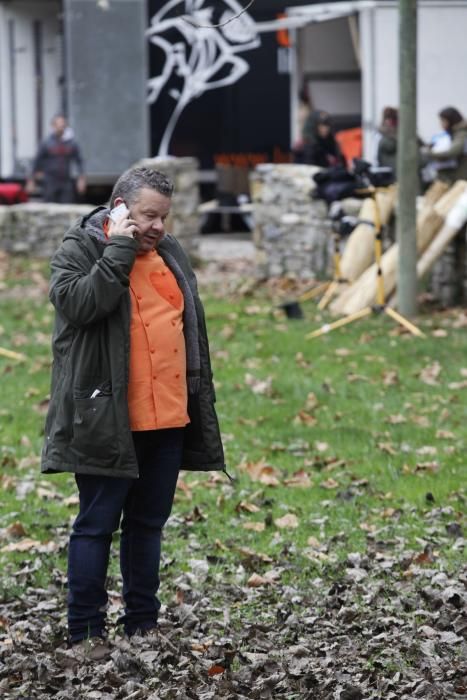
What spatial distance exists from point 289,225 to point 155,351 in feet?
39.8

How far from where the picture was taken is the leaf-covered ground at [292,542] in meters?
5.13

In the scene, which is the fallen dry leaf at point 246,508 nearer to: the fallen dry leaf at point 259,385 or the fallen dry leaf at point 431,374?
the fallen dry leaf at point 259,385

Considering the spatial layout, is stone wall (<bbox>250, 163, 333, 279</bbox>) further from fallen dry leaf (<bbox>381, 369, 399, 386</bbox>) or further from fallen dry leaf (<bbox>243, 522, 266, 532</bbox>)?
fallen dry leaf (<bbox>243, 522, 266, 532</bbox>)

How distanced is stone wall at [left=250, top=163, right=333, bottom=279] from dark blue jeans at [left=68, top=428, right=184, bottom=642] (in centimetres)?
1119

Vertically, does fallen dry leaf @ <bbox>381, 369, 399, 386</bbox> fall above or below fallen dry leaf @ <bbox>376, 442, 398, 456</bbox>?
above

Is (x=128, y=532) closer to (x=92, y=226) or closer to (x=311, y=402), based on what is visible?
(x=92, y=226)

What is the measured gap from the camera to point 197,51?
21.6 m

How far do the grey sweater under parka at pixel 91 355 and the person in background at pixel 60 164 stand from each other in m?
16.1

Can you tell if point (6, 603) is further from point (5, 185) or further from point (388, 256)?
point (5, 185)

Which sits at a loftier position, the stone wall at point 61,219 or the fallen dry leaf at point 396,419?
the stone wall at point 61,219

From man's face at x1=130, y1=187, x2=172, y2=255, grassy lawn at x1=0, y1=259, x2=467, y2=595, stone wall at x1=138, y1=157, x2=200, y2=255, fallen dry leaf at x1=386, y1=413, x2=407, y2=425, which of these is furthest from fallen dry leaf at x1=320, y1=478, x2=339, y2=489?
stone wall at x1=138, y1=157, x2=200, y2=255

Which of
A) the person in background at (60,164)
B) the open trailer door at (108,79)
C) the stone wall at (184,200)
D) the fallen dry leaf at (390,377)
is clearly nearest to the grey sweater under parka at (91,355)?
the fallen dry leaf at (390,377)

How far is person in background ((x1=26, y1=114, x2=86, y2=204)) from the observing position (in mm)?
21109

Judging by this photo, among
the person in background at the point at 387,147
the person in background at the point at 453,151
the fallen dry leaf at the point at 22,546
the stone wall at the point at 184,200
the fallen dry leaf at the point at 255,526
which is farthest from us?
the stone wall at the point at 184,200
